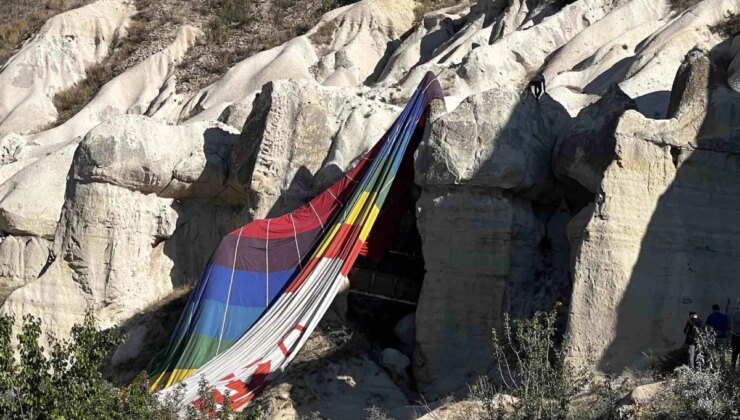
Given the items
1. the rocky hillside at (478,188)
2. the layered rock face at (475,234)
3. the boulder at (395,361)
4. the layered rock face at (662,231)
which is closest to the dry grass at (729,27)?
the rocky hillside at (478,188)

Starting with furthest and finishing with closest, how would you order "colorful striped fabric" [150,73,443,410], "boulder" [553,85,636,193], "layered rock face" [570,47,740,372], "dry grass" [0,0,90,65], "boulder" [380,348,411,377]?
"dry grass" [0,0,90,65] < "boulder" [380,348,411,377] < "colorful striped fabric" [150,73,443,410] < "boulder" [553,85,636,193] < "layered rock face" [570,47,740,372]

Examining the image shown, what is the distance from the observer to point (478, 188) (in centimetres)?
2103

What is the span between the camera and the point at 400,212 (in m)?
22.7

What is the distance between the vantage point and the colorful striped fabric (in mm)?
20938

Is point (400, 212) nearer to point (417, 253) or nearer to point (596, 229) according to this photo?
point (417, 253)

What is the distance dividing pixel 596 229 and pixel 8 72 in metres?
28.0

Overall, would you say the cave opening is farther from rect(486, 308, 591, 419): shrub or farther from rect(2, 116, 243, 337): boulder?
rect(486, 308, 591, 419): shrub

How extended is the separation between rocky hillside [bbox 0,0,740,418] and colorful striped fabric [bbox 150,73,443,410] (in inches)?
28.4

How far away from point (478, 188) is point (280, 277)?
10.7 feet

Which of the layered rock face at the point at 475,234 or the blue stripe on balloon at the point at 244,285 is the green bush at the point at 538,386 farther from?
the blue stripe on balloon at the point at 244,285

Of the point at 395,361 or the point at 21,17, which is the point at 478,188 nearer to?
the point at 395,361

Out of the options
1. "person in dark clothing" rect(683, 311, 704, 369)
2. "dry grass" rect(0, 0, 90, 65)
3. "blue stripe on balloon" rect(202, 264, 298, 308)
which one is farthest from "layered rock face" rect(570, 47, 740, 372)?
"dry grass" rect(0, 0, 90, 65)

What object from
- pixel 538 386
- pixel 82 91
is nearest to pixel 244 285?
pixel 538 386

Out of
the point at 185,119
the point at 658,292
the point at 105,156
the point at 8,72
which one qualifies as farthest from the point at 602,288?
the point at 8,72
